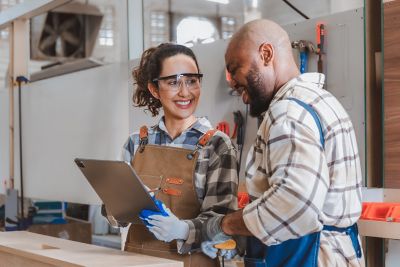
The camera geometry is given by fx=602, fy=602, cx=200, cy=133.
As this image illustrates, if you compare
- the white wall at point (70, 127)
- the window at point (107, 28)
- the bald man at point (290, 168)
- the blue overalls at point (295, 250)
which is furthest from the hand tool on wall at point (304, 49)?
the window at point (107, 28)

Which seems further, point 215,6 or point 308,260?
point 215,6

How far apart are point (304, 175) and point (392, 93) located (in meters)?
0.90

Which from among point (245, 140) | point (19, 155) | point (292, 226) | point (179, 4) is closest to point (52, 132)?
point (19, 155)

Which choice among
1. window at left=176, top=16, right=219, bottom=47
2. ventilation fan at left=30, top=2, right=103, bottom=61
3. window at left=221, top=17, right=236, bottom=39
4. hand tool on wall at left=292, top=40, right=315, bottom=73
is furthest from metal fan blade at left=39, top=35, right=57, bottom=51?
hand tool on wall at left=292, top=40, right=315, bottom=73

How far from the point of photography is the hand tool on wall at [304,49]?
7.44ft

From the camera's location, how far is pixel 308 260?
1.33m

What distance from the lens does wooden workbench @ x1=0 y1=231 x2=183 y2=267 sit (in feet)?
4.46

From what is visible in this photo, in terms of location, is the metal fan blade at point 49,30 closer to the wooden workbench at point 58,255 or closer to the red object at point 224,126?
the red object at point 224,126

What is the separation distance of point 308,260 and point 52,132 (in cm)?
297

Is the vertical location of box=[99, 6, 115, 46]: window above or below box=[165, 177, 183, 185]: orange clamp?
above

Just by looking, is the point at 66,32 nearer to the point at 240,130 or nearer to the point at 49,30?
the point at 49,30

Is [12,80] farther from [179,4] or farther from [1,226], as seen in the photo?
[179,4]

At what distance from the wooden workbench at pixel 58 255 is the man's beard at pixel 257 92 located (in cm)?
41

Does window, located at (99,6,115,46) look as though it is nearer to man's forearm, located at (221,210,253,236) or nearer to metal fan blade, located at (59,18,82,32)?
metal fan blade, located at (59,18,82,32)
